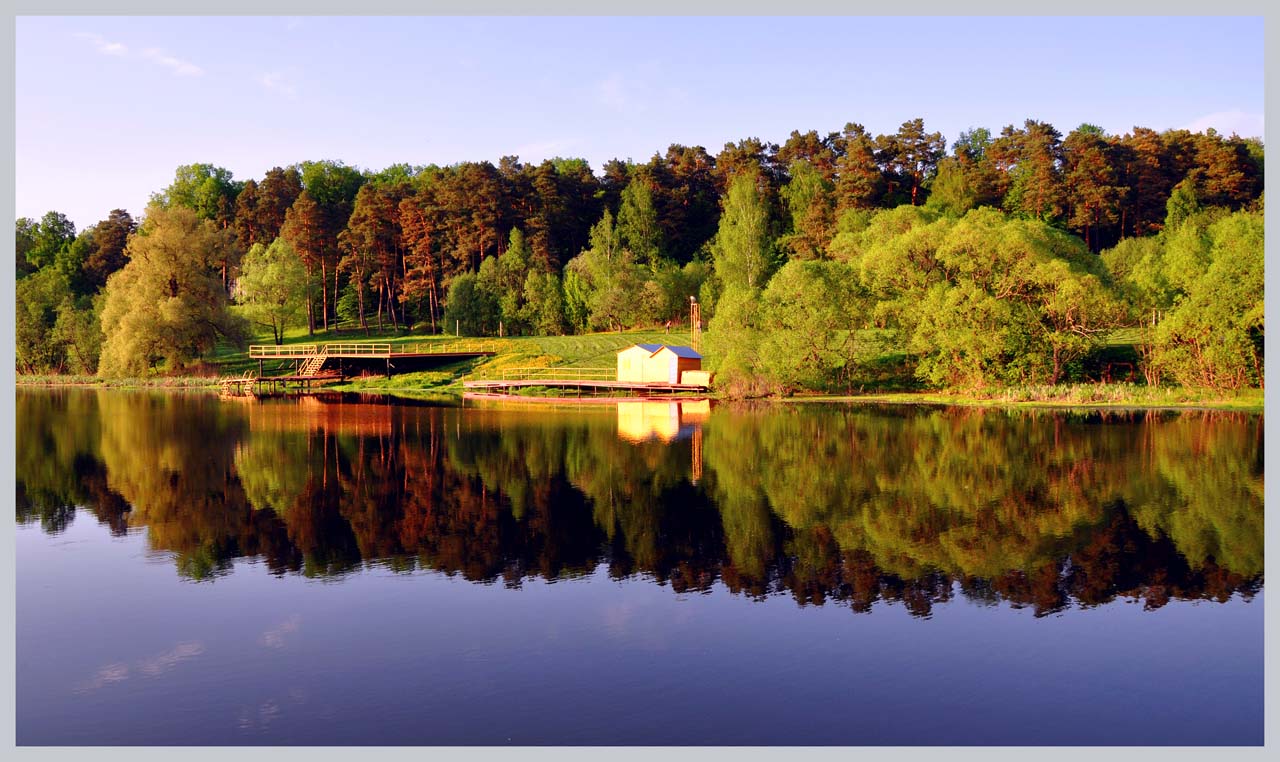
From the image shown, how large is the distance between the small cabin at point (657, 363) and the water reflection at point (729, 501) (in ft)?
58.6

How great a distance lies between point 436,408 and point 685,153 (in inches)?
2233

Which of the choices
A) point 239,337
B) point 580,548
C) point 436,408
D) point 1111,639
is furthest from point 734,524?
point 239,337

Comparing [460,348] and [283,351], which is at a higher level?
[460,348]

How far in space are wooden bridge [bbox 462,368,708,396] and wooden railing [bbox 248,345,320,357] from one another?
572 inches

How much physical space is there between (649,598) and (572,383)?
1744 inches

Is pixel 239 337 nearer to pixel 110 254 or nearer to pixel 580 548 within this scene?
Result: pixel 110 254

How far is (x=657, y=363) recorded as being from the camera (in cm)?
5838

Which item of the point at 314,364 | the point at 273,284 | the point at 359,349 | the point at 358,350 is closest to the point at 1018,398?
the point at 314,364

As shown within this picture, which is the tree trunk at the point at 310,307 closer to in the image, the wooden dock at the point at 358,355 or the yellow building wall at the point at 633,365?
the wooden dock at the point at 358,355

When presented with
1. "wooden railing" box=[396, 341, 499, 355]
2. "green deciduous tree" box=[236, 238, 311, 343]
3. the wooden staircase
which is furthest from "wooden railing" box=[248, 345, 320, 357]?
"green deciduous tree" box=[236, 238, 311, 343]

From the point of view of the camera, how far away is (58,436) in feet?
120

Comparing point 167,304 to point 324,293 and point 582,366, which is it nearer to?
point 324,293

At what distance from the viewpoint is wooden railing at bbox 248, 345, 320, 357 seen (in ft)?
233

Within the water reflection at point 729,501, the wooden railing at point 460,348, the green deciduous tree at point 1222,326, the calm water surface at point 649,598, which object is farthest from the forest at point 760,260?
the calm water surface at point 649,598
